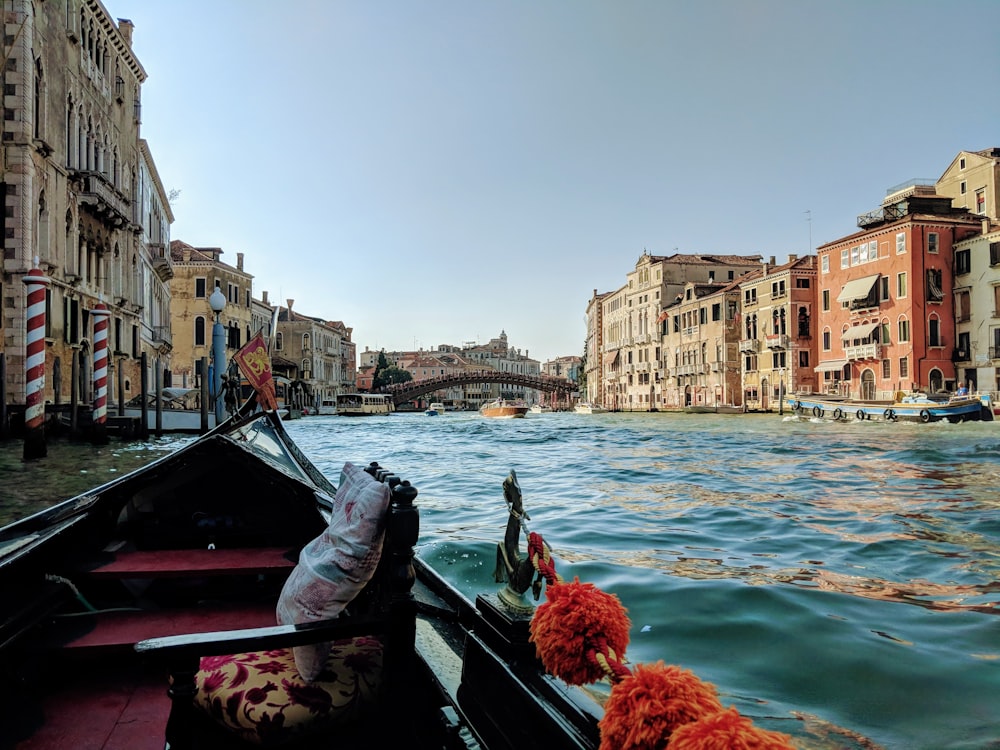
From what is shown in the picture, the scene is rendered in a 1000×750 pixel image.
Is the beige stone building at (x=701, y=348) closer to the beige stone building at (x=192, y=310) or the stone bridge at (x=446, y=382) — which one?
the stone bridge at (x=446, y=382)

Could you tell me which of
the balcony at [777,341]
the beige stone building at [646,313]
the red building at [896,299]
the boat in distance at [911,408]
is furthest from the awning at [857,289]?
the beige stone building at [646,313]

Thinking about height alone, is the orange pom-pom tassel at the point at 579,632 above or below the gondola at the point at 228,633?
above

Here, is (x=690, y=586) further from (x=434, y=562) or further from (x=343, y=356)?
(x=343, y=356)

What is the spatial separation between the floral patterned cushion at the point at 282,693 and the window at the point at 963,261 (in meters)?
22.4

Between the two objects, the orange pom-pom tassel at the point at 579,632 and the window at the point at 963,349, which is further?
the window at the point at 963,349

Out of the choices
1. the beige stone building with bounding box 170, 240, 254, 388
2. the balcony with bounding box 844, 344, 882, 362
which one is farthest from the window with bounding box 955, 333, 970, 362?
the beige stone building with bounding box 170, 240, 254, 388

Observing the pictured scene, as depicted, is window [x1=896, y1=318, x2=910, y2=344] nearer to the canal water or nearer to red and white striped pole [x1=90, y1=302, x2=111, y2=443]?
the canal water

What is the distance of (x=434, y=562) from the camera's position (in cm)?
363

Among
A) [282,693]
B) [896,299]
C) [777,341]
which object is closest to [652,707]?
[282,693]

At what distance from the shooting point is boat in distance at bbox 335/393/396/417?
36.2 m

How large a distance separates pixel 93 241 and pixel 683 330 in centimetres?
2556

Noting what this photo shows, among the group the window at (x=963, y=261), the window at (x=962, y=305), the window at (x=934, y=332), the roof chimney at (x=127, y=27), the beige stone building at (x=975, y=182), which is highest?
the roof chimney at (x=127, y=27)

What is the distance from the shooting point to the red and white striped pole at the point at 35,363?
6.34 meters

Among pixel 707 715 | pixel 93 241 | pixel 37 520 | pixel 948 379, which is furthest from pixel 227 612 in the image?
pixel 948 379
